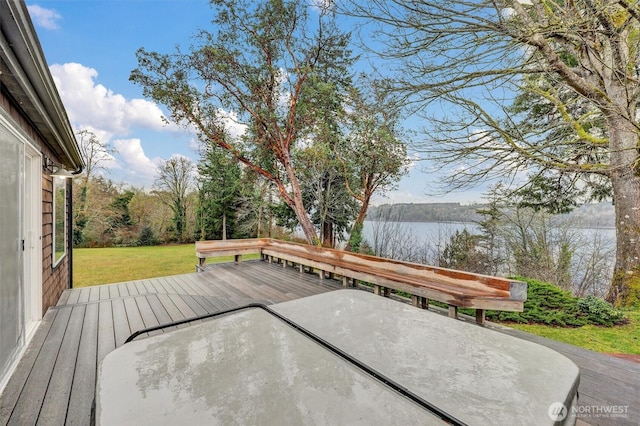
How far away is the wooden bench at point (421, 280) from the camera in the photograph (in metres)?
2.68

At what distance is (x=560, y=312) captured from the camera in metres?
3.54

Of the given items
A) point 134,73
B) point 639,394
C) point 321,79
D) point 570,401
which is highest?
point 321,79

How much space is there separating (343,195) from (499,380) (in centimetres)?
829

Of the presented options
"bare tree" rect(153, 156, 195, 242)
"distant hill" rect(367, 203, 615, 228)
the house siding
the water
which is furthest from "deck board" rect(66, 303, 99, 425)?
"bare tree" rect(153, 156, 195, 242)

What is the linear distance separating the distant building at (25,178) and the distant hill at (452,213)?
585 cm

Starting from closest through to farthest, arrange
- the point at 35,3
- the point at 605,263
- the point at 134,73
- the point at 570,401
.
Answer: the point at 570,401, the point at 35,3, the point at 605,263, the point at 134,73

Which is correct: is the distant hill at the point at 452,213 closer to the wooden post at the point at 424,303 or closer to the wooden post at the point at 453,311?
the wooden post at the point at 424,303

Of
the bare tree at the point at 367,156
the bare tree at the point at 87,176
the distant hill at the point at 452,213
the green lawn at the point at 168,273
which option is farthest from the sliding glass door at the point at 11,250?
the bare tree at the point at 87,176

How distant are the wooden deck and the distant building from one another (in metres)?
0.20

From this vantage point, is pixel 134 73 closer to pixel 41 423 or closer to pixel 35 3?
pixel 35 3

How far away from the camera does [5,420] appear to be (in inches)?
63.7

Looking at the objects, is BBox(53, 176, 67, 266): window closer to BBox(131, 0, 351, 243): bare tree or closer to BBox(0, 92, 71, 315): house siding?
BBox(0, 92, 71, 315): house siding

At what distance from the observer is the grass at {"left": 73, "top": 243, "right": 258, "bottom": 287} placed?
22.5ft

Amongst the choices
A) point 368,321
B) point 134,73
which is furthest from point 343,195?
point 368,321
